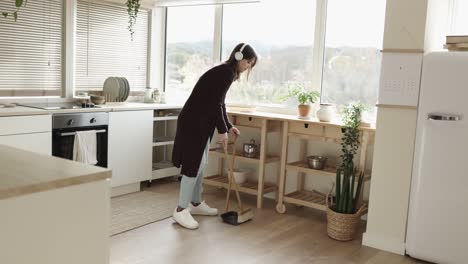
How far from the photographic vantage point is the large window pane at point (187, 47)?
5375 millimetres

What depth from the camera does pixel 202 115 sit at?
374 cm

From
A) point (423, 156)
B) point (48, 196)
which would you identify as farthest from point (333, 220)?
point (48, 196)

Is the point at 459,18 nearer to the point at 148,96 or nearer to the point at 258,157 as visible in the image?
the point at 258,157

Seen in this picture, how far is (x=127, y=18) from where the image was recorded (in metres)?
5.17

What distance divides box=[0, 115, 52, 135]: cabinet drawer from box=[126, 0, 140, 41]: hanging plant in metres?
1.63

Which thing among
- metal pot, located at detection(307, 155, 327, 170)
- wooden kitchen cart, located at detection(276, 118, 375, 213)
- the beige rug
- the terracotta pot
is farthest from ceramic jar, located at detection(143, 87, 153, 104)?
metal pot, located at detection(307, 155, 327, 170)

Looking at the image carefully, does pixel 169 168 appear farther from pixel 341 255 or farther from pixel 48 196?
pixel 48 196

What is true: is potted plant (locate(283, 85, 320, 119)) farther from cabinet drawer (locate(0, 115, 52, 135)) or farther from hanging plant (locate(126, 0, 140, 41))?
cabinet drawer (locate(0, 115, 52, 135))

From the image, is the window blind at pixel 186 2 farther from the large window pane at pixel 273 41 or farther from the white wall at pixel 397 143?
the white wall at pixel 397 143

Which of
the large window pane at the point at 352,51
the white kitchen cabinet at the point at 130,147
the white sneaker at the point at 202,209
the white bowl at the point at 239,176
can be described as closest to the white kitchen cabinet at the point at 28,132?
the white kitchen cabinet at the point at 130,147

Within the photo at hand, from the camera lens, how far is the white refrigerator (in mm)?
3084

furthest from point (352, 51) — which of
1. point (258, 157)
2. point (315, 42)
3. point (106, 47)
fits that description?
point (106, 47)

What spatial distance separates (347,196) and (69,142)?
2.38m

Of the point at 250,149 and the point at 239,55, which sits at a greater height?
the point at 239,55
